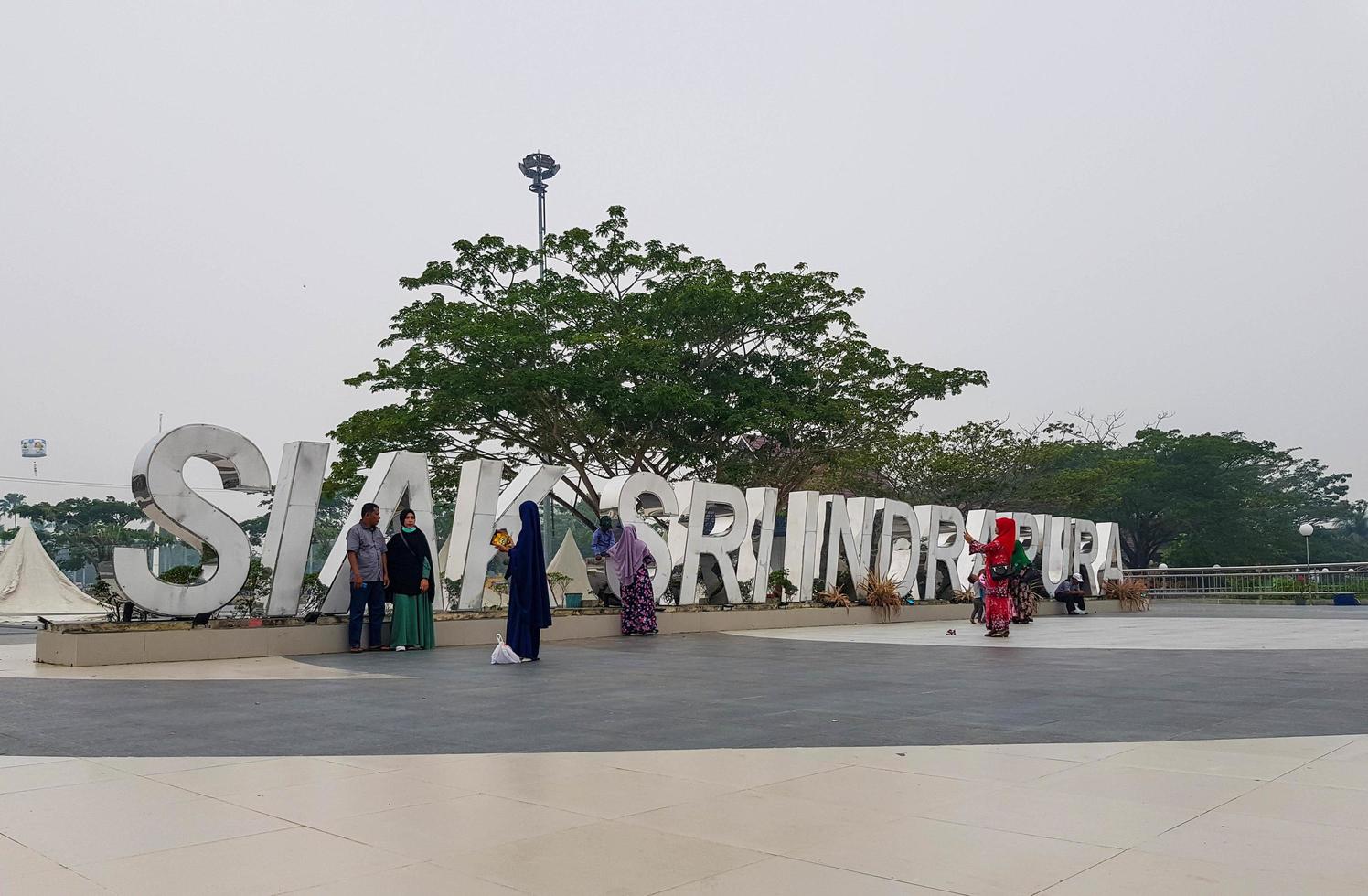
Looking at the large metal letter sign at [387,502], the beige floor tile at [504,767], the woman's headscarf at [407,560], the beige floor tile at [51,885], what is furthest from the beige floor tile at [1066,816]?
the large metal letter sign at [387,502]

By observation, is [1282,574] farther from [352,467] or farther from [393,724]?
[393,724]

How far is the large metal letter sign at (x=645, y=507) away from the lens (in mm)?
16828

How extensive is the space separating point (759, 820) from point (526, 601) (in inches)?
293

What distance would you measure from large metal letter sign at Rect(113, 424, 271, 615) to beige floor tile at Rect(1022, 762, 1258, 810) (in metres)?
9.93

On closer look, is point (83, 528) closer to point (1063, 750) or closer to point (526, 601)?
point (526, 601)

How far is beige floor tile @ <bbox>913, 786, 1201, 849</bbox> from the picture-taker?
416 centimetres

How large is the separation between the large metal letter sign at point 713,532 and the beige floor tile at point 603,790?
12875mm

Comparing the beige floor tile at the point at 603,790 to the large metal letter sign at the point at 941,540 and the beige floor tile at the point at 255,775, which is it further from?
the large metal letter sign at the point at 941,540

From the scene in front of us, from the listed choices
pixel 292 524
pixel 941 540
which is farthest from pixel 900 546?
pixel 292 524

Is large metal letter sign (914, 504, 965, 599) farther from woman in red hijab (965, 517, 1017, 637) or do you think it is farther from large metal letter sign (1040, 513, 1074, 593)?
woman in red hijab (965, 517, 1017, 637)

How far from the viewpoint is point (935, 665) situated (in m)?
11.1

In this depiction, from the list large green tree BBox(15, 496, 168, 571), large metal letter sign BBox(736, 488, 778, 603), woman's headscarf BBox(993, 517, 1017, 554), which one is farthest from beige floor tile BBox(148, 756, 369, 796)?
large green tree BBox(15, 496, 168, 571)

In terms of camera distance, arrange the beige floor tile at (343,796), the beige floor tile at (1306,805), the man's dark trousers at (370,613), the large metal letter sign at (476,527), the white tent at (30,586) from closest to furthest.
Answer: the beige floor tile at (1306,805), the beige floor tile at (343,796), the man's dark trousers at (370,613), the large metal letter sign at (476,527), the white tent at (30,586)

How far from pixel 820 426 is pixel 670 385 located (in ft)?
16.7
